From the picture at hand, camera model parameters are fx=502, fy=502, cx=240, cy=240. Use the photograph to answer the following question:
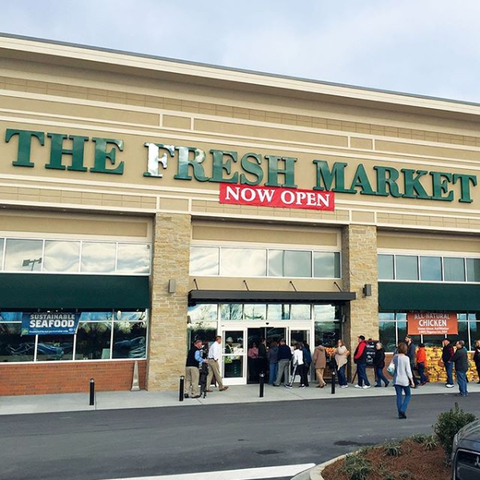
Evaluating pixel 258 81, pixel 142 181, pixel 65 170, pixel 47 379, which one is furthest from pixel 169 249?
pixel 258 81

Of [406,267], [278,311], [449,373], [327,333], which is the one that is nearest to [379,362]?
[327,333]

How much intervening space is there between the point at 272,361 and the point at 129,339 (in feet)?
16.2

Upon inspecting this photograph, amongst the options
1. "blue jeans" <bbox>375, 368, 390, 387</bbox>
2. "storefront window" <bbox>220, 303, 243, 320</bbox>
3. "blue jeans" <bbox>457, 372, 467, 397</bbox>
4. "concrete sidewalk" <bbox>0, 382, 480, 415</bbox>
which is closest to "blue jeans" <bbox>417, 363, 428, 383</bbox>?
"concrete sidewalk" <bbox>0, 382, 480, 415</bbox>

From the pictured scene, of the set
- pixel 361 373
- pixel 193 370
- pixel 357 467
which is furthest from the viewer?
pixel 361 373

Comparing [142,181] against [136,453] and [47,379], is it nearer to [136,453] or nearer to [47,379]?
[47,379]

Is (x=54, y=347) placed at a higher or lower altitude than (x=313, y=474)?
higher

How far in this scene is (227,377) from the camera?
17547 millimetres

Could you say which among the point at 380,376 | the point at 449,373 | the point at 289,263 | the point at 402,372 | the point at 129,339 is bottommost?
the point at 380,376

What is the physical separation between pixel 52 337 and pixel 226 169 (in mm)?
8149

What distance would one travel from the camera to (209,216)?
1770 centimetres

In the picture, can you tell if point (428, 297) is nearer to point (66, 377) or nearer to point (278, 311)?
point (278, 311)

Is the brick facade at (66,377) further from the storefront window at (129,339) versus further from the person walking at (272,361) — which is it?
the person walking at (272,361)

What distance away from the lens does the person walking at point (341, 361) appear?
56.3ft

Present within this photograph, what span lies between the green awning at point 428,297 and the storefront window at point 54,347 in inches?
444
